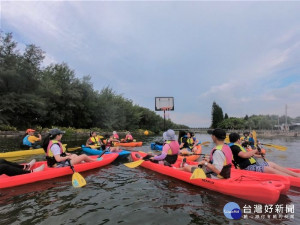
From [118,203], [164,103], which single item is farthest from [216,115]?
[118,203]

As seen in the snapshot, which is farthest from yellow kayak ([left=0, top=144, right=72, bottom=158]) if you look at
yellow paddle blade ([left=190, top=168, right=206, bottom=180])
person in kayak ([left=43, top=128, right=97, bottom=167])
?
yellow paddle blade ([left=190, top=168, right=206, bottom=180])

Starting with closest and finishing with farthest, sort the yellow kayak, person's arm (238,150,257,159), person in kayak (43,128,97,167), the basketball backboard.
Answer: person's arm (238,150,257,159) → person in kayak (43,128,97,167) → the yellow kayak → the basketball backboard

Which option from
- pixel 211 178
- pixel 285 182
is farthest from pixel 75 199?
pixel 285 182

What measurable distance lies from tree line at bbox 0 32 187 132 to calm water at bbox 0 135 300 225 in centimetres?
2238

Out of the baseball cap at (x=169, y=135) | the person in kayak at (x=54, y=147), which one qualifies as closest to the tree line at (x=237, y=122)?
the baseball cap at (x=169, y=135)

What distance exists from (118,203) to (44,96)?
98.5ft

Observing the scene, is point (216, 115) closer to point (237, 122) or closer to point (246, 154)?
point (237, 122)

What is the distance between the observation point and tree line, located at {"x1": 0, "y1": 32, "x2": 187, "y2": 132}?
2597 cm

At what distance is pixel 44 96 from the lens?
30.5 metres

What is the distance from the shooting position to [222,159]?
4664 mm

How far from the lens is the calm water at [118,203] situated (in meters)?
3.79

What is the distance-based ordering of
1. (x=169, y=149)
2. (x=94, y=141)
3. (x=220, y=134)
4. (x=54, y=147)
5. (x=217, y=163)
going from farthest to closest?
(x=94, y=141) → (x=169, y=149) → (x=54, y=147) → (x=217, y=163) → (x=220, y=134)

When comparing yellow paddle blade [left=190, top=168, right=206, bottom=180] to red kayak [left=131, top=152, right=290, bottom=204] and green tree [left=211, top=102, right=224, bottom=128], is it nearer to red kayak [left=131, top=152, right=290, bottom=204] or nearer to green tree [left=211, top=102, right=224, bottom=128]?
red kayak [left=131, top=152, right=290, bottom=204]

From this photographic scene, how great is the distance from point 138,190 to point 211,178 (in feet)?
6.08
